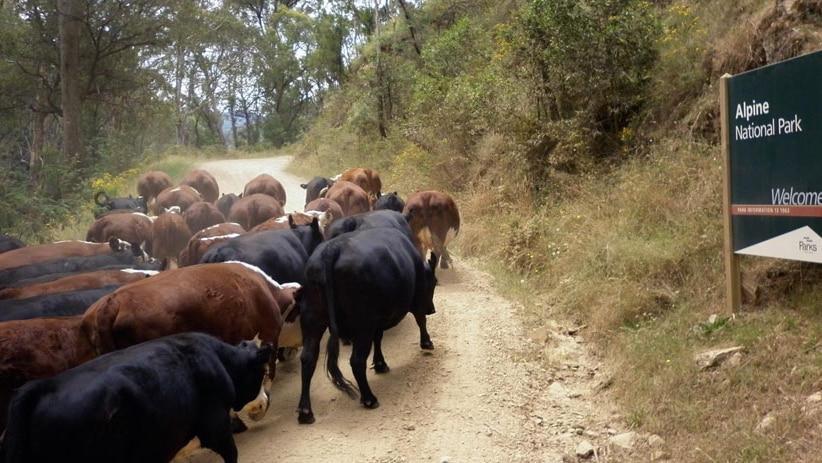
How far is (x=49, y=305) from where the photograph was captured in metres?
6.04

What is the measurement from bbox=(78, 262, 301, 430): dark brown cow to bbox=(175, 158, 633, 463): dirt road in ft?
1.98

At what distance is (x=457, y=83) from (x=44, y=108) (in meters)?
16.9

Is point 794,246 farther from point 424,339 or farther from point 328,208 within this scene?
point 328,208

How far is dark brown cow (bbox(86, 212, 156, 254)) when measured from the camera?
12.1 m

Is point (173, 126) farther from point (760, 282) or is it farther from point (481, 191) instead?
point (760, 282)

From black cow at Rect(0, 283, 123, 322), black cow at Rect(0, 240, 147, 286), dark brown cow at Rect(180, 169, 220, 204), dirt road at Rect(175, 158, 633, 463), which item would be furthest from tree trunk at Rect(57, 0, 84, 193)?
black cow at Rect(0, 283, 123, 322)

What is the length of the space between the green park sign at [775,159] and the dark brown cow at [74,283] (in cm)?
608

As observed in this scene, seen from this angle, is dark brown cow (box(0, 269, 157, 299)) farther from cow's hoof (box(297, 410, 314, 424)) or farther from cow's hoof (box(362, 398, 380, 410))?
cow's hoof (box(362, 398, 380, 410))

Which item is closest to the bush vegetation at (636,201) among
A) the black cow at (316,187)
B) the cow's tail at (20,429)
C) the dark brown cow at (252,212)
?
the black cow at (316,187)

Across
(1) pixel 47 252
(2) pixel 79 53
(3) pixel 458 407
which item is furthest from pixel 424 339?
(2) pixel 79 53

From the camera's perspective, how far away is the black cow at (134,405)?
3.85m

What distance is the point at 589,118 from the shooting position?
12.3 meters

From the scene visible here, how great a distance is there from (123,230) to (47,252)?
240 cm

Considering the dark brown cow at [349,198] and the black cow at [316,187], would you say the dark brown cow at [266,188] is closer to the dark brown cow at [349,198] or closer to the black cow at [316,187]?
the black cow at [316,187]
